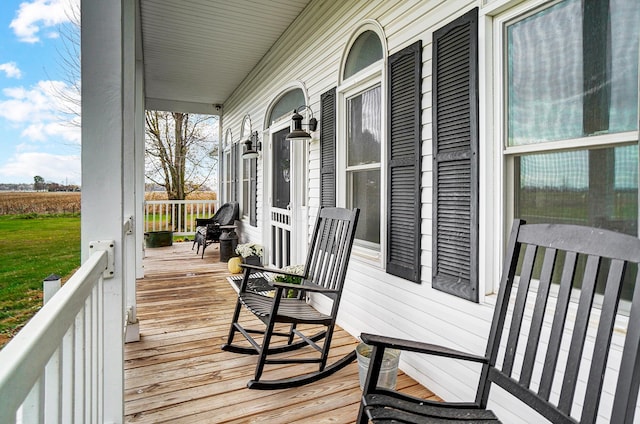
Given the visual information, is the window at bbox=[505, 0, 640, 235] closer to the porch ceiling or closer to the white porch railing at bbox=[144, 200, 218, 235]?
the porch ceiling

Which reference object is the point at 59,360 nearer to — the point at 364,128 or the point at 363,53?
the point at 364,128

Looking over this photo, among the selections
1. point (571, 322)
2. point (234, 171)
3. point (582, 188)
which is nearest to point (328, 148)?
point (582, 188)

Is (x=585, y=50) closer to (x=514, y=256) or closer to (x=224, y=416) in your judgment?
(x=514, y=256)

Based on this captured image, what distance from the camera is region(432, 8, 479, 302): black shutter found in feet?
6.72

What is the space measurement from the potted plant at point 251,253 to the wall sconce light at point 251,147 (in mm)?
1397

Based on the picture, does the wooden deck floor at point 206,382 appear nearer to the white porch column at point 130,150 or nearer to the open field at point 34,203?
the white porch column at point 130,150

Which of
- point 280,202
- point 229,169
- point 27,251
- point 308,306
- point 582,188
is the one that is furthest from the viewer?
point 229,169

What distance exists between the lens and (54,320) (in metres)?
0.82

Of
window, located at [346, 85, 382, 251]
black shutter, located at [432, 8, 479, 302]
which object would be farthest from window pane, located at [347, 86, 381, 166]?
black shutter, located at [432, 8, 479, 302]

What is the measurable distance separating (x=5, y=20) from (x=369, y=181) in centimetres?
266

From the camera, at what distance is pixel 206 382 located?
7.96 ft

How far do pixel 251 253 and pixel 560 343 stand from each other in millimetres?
4798

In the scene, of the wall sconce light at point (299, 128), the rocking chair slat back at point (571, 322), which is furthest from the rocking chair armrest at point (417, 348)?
the wall sconce light at point (299, 128)

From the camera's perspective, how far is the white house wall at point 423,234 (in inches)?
78.4
